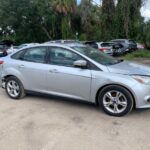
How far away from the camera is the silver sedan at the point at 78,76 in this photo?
5.60 m

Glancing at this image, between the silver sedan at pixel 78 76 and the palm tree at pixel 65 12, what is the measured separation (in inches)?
1159

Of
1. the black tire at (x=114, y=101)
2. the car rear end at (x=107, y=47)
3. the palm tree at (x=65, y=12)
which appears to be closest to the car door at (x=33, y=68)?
the black tire at (x=114, y=101)

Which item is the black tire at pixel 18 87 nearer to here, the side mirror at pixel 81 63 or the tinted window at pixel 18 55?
the tinted window at pixel 18 55

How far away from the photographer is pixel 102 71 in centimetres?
585

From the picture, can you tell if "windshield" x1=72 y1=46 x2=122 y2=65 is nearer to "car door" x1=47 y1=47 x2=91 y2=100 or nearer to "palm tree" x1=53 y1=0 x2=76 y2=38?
"car door" x1=47 y1=47 x2=91 y2=100

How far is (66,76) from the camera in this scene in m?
6.20

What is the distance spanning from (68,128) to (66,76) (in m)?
1.45

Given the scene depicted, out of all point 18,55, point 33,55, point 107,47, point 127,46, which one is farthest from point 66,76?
point 127,46

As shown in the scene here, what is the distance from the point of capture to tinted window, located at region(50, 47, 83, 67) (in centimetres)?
631

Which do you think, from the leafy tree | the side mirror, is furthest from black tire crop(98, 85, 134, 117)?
the leafy tree

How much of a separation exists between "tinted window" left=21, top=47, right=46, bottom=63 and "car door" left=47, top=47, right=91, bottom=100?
248 millimetres

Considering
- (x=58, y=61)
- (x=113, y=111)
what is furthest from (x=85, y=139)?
(x=58, y=61)

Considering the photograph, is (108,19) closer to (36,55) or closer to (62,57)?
(36,55)

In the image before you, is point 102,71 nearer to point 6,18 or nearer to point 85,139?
point 85,139
